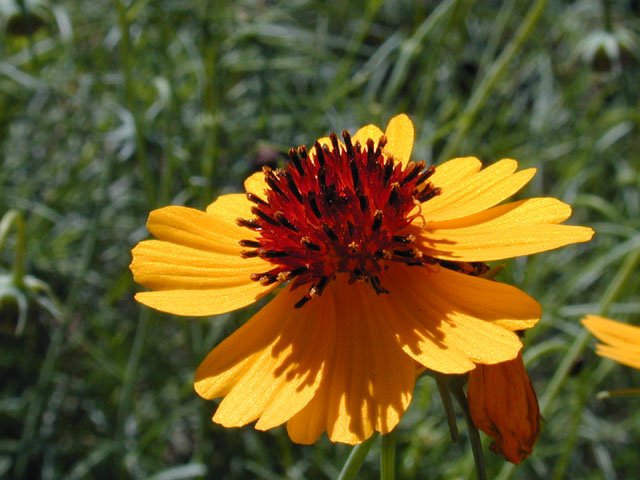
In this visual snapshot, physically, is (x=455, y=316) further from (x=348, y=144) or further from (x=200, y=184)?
(x=200, y=184)

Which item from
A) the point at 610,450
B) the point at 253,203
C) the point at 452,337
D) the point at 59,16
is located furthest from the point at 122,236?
the point at 452,337

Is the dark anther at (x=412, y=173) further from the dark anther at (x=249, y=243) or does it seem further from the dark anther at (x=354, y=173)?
the dark anther at (x=249, y=243)

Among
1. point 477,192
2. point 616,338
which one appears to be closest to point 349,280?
point 477,192

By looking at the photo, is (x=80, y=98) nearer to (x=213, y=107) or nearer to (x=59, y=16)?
(x=59, y=16)

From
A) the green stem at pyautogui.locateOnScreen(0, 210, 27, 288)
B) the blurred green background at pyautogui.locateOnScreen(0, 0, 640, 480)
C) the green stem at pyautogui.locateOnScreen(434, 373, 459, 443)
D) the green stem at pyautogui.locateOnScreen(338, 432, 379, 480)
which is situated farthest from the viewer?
the blurred green background at pyautogui.locateOnScreen(0, 0, 640, 480)

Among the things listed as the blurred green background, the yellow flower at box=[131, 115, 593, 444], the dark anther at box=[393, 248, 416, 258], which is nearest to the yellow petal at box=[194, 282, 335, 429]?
the yellow flower at box=[131, 115, 593, 444]

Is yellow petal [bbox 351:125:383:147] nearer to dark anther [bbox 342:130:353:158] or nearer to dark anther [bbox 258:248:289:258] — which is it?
dark anther [bbox 342:130:353:158]

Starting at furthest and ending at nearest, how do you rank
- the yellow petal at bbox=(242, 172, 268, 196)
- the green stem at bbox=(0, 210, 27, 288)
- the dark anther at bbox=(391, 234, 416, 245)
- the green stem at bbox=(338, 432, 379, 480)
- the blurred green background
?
the blurred green background < the green stem at bbox=(0, 210, 27, 288) < the yellow petal at bbox=(242, 172, 268, 196) < the dark anther at bbox=(391, 234, 416, 245) < the green stem at bbox=(338, 432, 379, 480)
